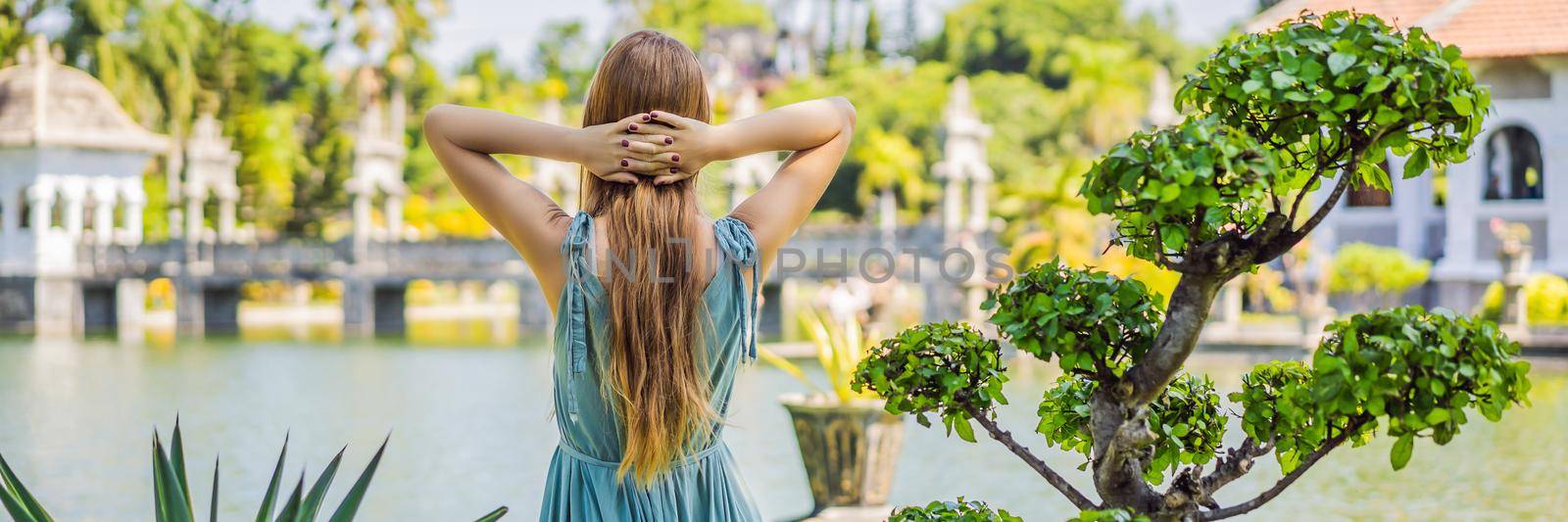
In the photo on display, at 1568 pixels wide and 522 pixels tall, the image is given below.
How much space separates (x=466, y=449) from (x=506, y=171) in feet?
25.5

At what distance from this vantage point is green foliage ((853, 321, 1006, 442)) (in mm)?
2148

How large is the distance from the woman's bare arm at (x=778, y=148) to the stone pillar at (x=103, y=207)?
2604cm

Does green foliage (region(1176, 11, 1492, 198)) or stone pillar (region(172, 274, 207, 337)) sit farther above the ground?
green foliage (region(1176, 11, 1492, 198))

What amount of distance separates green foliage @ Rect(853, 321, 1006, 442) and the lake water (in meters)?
2.43

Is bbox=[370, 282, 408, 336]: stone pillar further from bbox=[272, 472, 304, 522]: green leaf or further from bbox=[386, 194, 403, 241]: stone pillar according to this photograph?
bbox=[272, 472, 304, 522]: green leaf

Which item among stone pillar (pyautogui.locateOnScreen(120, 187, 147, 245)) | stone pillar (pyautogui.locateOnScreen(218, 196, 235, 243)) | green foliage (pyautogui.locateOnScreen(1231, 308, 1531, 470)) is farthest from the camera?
stone pillar (pyautogui.locateOnScreen(218, 196, 235, 243))

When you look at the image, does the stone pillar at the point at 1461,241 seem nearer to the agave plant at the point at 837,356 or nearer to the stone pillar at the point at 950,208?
the stone pillar at the point at 950,208

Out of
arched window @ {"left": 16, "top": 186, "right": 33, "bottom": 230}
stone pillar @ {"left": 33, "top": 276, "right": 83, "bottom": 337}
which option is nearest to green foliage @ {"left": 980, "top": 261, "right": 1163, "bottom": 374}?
stone pillar @ {"left": 33, "top": 276, "right": 83, "bottom": 337}

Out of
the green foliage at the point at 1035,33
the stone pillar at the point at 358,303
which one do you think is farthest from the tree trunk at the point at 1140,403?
the green foliage at the point at 1035,33

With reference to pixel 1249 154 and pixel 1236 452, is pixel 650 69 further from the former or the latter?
pixel 1236 452

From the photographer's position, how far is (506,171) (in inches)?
80.8

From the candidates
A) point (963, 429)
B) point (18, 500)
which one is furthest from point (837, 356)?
point (963, 429)

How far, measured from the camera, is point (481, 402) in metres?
12.5

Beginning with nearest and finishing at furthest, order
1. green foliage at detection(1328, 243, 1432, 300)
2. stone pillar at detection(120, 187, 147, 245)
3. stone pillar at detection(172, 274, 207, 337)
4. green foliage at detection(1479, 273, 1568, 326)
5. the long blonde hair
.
Answer: the long blonde hair, green foliage at detection(1479, 273, 1568, 326), green foliage at detection(1328, 243, 1432, 300), stone pillar at detection(172, 274, 207, 337), stone pillar at detection(120, 187, 147, 245)
